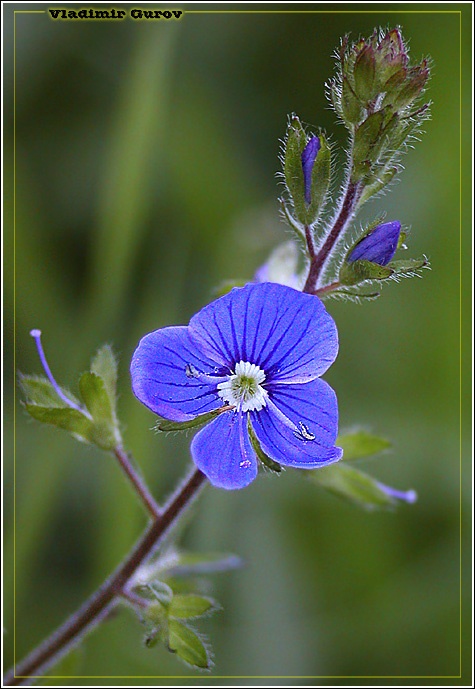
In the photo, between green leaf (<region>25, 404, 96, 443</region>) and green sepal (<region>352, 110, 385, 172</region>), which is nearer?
green sepal (<region>352, 110, 385, 172</region>)

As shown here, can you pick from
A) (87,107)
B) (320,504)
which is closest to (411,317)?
(320,504)

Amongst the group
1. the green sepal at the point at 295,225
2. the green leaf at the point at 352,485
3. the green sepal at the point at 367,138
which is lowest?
the green leaf at the point at 352,485

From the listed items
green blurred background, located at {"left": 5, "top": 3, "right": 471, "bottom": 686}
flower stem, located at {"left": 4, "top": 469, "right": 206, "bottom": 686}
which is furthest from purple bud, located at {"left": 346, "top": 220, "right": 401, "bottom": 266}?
green blurred background, located at {"left": 5, "top": 3, "right": 471, "bottom": 686}

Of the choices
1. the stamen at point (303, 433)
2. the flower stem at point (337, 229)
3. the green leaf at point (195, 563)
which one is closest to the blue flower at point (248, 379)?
the stamen at point (303, 433)

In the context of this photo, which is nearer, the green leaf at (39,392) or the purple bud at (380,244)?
the purple bud at (380,244)

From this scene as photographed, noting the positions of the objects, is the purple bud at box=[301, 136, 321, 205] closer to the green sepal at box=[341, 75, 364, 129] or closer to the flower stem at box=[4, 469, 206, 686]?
the green sepal at box=[341, 75, 364, 129]

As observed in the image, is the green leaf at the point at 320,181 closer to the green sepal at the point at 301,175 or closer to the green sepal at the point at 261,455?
the green sepal at the point at 301,175
